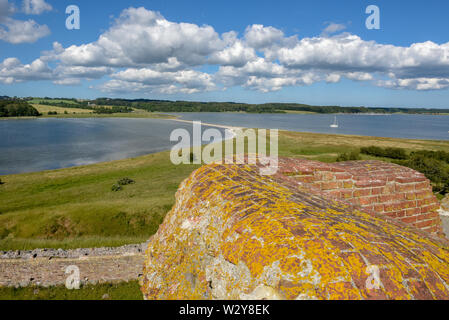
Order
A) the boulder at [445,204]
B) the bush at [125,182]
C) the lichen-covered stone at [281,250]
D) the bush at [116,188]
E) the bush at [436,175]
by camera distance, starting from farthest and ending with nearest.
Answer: the bush at [125,182] < the bush at [116,188] < the bush at [436,175] < the boulder at [445,204] < the lichen-covered stone at [281,250]

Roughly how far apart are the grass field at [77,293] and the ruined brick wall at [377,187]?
9762mm

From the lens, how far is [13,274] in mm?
12836

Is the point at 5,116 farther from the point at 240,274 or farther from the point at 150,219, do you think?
the point at 240,274

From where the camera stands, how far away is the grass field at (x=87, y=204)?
20.0m

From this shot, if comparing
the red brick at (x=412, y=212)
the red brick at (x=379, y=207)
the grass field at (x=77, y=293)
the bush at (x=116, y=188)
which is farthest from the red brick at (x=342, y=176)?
the bush at (x=116, y=188)

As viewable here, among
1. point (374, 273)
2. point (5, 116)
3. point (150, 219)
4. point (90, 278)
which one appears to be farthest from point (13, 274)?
point (5, 116)

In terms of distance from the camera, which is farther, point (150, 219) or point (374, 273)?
point (150, 219)

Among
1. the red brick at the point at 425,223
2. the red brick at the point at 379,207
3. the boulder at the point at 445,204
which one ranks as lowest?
the boulder at the point at 445,204

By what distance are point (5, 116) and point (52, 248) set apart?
8580 inches

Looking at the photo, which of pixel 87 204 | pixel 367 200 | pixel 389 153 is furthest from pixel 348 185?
pixel 389 153

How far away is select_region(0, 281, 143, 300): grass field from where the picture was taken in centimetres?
1122

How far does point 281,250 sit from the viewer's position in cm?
186

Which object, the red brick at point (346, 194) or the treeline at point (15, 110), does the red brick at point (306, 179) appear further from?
the treeline at point (15, 110)

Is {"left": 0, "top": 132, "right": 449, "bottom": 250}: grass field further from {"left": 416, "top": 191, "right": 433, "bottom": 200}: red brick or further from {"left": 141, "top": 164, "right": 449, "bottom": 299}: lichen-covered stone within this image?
{"left": 416, "top": 191, "right": 433, "bottom": 200}: red brick
